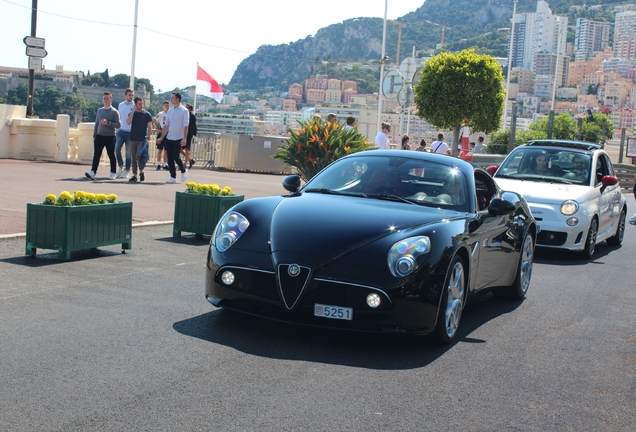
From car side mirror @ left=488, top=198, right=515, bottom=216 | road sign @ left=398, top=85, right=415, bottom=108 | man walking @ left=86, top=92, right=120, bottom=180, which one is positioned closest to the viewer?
car side mirror @ left=488, top=198, right=515, bottom=216

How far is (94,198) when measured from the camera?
8.85 meters

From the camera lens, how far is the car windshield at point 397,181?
23.0 ft

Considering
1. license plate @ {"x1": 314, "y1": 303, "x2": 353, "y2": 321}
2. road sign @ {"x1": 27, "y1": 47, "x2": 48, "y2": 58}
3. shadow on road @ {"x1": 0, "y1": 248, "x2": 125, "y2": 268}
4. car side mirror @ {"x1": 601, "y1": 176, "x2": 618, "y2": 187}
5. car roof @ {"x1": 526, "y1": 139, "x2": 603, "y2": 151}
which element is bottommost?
shadow on road @ {"x1": 0, "y1": 248, "x2": 125, "y2": 268}

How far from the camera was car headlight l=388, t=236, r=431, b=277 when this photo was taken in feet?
18.8

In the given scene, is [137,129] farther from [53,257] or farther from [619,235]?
[619,235]

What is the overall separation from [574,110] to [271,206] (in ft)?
578

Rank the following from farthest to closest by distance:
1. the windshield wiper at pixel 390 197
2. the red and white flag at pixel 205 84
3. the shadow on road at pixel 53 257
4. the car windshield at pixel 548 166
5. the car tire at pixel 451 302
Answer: the red and white flag at pixel 205 84
the car windshield at pixel 548 166
the shadow on road at pixel 53 257
the windshield wiper at pixel 390 197
the car tire at pixel 451 302

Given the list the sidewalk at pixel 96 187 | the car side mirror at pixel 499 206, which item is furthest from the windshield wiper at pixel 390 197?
the sidewalk at pixel 96 187

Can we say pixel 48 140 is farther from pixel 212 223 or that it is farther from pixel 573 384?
pixel 573 384

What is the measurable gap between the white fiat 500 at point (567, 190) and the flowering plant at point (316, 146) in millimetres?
2901

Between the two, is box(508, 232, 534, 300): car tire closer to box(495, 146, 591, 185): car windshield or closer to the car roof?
box(495, 146, 591, 185): car windshield

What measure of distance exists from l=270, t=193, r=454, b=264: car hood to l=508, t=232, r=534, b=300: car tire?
5.89 feet

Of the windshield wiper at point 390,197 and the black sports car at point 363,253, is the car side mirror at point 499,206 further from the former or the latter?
the windshield wiper at point 390,197

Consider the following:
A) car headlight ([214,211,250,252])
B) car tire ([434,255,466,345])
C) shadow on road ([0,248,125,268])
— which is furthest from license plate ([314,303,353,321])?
shadow on road ([0,248,125,268])
